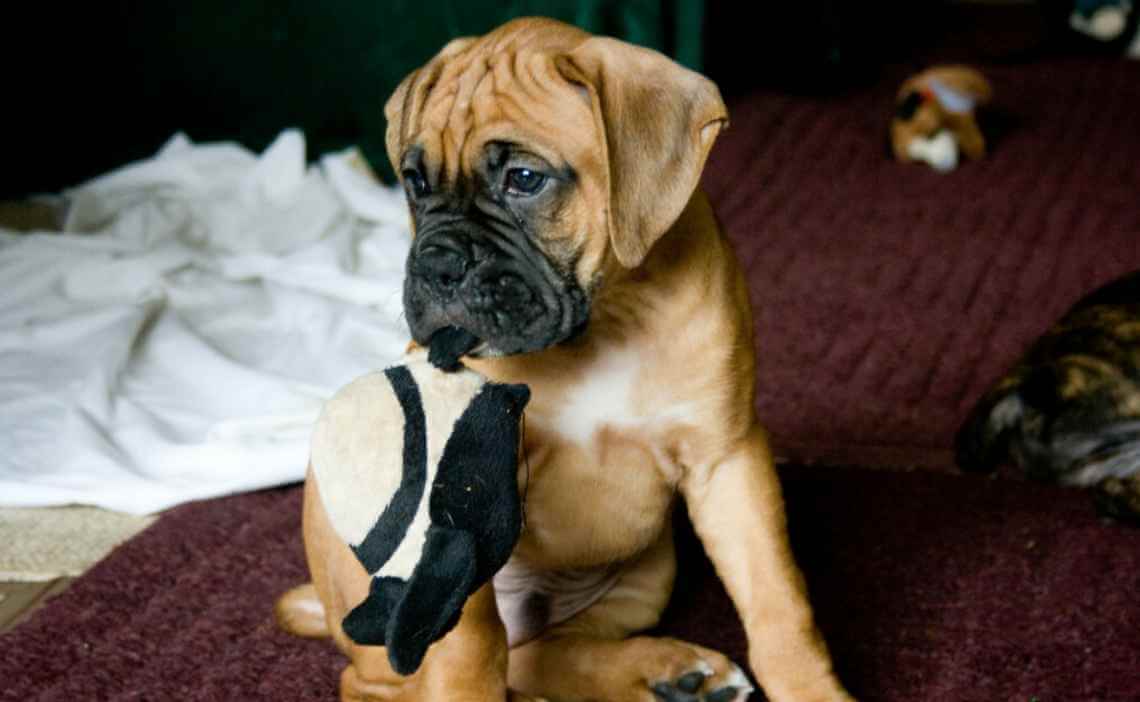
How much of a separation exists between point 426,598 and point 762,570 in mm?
538

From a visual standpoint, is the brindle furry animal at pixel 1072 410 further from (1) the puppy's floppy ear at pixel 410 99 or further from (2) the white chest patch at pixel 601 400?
(1) the puppy's floppy ear at pixel 410 99

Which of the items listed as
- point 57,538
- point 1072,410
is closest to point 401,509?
point 57,538

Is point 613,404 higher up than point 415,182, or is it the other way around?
point 415,182

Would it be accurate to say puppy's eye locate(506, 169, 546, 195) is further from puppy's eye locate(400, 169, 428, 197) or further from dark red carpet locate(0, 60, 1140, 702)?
dark red carpet locate(0, 60, 1140, 702)

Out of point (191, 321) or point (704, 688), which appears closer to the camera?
point (704, 688)

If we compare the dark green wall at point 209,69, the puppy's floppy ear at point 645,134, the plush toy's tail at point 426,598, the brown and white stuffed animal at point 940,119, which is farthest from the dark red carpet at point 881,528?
the dark green wall at point 209,69

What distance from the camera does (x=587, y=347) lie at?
1773 mm

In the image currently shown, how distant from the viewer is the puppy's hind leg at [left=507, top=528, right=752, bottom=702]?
5.99 ft

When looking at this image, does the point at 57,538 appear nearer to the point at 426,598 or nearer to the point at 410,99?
the point at 410,99

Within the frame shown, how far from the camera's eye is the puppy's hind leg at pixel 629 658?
5.99 ft

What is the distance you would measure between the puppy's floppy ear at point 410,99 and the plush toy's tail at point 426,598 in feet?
1.95

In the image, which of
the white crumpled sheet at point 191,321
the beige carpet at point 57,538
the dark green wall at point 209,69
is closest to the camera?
the beige carpet at point 57,538

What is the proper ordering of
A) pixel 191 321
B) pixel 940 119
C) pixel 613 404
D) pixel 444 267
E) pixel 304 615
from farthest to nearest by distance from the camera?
pixel 940 119, pixel 191 321, pixel 304 615, pixel 613 404, pixel 444 267

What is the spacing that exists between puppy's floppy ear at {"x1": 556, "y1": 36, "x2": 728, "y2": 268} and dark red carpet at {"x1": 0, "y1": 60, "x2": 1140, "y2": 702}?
73 centimetres
